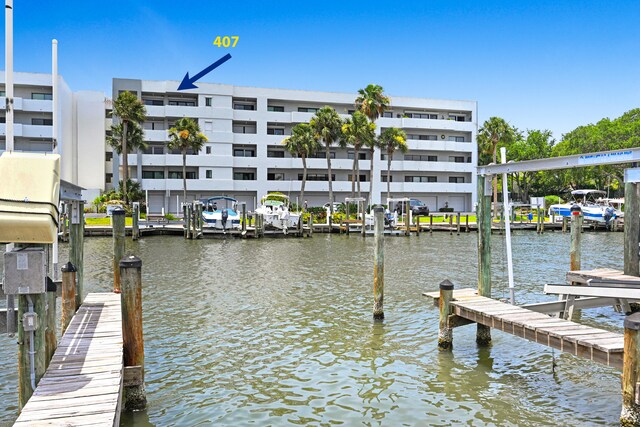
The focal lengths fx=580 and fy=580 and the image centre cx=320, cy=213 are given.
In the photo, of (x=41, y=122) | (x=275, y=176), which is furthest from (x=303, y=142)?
(x=41, y=122)

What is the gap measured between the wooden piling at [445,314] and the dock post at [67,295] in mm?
6756

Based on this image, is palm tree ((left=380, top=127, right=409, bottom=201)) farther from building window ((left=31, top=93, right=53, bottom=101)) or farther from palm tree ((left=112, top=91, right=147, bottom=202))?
building window ((left=31, top=93, right=53, bottom=101))

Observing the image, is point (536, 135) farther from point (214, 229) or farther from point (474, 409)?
point (474, 409)

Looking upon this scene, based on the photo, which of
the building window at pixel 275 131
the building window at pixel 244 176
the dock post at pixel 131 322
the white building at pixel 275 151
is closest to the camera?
the dock post at pixel 131 322

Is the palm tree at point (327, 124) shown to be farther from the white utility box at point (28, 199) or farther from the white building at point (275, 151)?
the white utility box at point (28, 199)

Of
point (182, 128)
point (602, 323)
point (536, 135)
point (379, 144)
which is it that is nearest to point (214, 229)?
point (182, 128)

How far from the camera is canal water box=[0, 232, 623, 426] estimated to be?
8.66 m

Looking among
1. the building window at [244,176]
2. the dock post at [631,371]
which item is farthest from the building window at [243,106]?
the dock post at [631,371]

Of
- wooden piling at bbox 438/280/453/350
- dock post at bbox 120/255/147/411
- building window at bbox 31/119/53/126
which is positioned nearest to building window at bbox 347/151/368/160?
building window at bbox 31/119/53/126

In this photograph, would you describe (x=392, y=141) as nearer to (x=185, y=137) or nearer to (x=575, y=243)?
(x=185, y=137)

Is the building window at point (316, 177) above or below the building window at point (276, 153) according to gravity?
below

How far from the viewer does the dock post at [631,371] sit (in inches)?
280

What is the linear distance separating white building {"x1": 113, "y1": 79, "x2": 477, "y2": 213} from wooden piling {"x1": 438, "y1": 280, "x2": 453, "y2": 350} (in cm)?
5374

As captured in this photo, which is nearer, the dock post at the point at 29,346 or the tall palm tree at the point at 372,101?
the dock post at the point at 29,346
